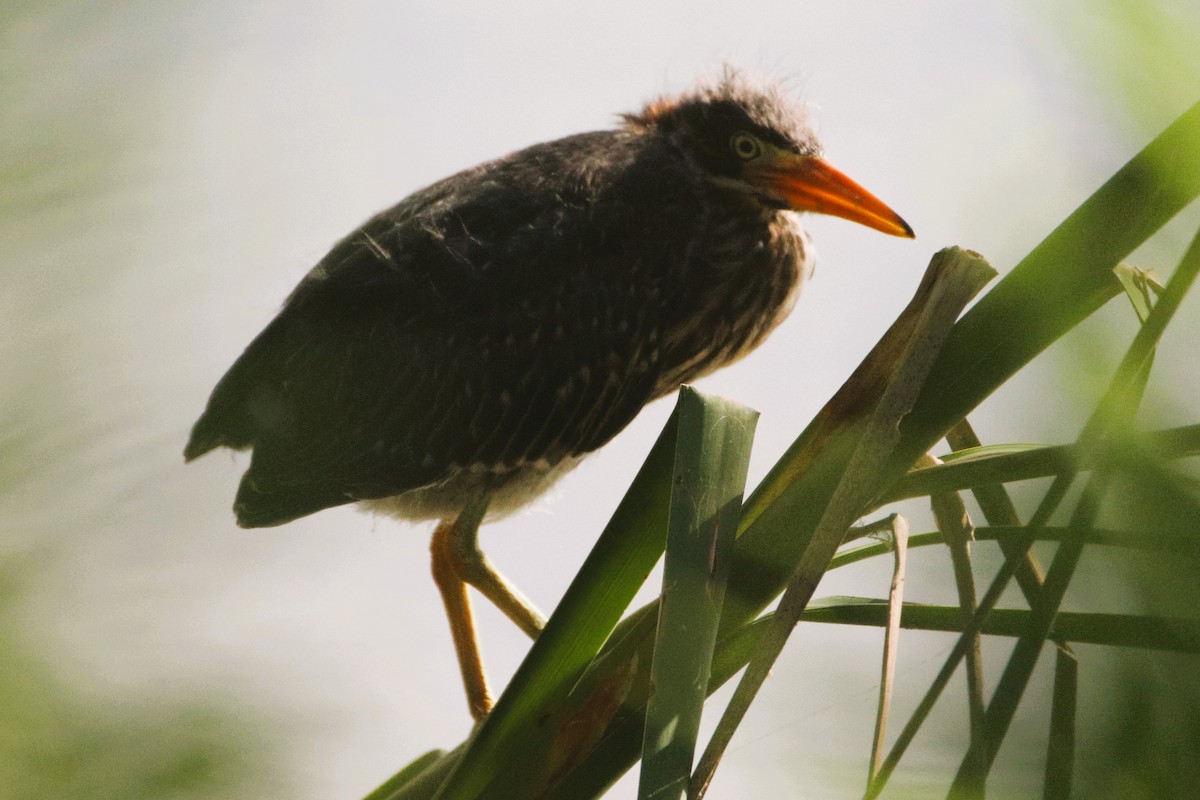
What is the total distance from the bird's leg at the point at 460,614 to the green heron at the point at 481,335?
164mm

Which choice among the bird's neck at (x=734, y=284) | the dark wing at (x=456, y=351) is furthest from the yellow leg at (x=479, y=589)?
the bird's neck at (x=734, y=284)

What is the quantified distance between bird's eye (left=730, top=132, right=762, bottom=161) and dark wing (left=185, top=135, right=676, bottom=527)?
0.37 m

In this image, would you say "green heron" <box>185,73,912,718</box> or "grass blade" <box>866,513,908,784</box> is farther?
"green heron" <box>185,73,912,718</box>

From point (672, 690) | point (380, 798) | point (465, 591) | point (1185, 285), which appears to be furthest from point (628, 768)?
point (465, 591)

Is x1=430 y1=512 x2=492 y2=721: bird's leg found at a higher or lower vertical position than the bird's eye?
lower

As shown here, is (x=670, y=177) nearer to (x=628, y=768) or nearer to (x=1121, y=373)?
(x=628, y=768)

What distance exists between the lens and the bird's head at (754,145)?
1.97 m

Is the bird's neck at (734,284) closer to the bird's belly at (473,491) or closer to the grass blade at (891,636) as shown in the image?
the bird's belly at (473,491)

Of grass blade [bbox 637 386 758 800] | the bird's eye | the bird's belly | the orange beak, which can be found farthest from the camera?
the bird's eye

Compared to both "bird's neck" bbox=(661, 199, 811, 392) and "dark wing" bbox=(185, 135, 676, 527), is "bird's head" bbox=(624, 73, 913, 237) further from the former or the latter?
"dark wing" bbox=(185, 135, 676, 527)

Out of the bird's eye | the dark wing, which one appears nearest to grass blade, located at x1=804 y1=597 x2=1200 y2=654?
the dark wing

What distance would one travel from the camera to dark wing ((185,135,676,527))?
6.22 ft

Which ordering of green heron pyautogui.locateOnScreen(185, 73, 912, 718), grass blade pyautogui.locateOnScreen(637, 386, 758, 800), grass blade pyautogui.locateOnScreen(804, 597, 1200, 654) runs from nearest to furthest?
grass blade pyautogui.locateOnScreen(804, 597, 1200, 654)
grass blade pyautogui.locateOnScreen(637, 386, 758, 800)
green heron pyautogui.locateOnScreen(185, 73, 912, 718)

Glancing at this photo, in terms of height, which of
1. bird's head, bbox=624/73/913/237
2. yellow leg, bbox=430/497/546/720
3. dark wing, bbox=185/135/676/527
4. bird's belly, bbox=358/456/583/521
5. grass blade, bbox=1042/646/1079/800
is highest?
bird's head, bbox=624/73/913/237
